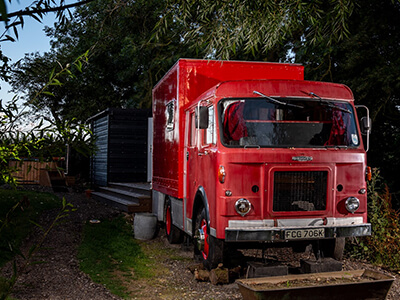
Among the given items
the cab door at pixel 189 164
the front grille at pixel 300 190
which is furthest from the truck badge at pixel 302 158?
the cab door at pixel 189 164

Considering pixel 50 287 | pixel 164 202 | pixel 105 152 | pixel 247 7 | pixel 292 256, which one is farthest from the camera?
pixel 105 152

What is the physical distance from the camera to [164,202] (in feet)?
33.5

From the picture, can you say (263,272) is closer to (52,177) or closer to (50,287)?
(50,287)

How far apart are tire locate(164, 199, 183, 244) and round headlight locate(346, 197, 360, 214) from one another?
12.5 feet

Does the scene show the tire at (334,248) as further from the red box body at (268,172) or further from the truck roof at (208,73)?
the truck roof at (208,73)

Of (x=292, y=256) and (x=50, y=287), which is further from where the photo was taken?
(x=292, y=256)

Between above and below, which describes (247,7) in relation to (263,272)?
above

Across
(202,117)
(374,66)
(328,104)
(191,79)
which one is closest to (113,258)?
(202,117)

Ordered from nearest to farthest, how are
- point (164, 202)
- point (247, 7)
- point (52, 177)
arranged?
point (247, 7), point (164, 202), point (52, 177)

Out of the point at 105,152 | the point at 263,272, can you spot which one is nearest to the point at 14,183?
the point at 263,272

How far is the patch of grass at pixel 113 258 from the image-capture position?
6721 millimetres

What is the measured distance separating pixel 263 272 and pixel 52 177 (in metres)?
14.5

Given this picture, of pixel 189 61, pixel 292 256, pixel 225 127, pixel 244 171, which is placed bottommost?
pixel 292 256

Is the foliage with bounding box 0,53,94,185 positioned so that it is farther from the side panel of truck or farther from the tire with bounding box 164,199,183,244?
the tire with bounding box 164,199,183,244
